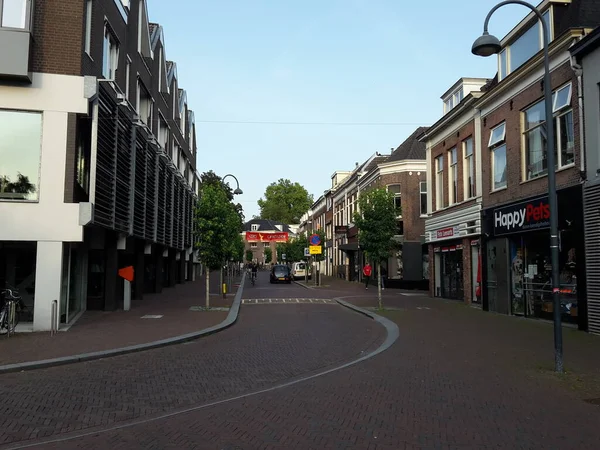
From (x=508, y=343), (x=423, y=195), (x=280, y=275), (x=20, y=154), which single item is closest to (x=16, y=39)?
(x=20, y=154)

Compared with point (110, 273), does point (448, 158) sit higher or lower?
higher

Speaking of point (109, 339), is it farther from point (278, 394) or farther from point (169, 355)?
point (278, 394)

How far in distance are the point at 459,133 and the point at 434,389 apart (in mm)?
17065

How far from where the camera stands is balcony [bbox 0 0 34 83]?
1348 cm

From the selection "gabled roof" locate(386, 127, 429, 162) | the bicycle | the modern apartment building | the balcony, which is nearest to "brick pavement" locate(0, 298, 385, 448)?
the bicycle

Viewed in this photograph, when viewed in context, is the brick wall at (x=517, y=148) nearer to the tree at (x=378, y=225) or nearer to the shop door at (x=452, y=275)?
the tree at (x=378, y=225)

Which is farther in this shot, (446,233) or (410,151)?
(410,151)

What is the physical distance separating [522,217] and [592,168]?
3626 millimetres

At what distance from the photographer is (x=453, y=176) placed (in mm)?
23844

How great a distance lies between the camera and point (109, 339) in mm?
12352

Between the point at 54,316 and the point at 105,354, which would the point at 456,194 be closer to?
the point at 54,316

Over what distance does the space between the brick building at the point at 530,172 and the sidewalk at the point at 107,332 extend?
9.65m

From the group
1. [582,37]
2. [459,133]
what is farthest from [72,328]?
[459,133]

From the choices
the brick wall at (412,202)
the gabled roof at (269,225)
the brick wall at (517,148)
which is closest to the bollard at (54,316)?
the brick wall at (517,148)
